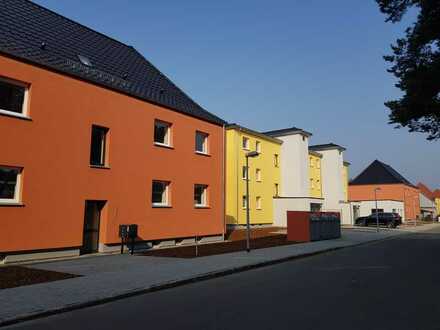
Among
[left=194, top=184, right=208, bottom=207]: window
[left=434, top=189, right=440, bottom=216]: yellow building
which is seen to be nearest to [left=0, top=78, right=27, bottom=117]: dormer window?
[left=194, top=184, right=208, bottom=207]: window

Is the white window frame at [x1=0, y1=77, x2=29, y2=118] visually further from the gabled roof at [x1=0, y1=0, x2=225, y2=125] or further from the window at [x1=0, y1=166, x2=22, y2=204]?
the window at [x1=0, y1=166, x2=22, y2=204]

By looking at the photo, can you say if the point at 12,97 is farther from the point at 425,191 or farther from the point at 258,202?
the point at 425,191

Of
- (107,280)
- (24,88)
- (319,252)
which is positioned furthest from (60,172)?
(319,252)

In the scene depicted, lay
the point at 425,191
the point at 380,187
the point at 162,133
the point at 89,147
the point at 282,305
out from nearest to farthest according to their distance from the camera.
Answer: the point at 282,305
the point at 89,147
the point at 162,133
the point at 380,187
the point at 425,191

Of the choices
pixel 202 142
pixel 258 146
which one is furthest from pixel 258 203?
pixel 202 142

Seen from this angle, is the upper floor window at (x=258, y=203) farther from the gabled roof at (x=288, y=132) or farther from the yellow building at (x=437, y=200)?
the yellow building at (x=437, y=200)

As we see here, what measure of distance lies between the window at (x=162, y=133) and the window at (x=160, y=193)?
1.94 meters

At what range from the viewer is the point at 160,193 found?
65.0 ft

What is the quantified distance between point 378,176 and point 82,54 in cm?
6299

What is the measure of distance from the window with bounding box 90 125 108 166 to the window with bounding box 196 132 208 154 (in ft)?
22.0

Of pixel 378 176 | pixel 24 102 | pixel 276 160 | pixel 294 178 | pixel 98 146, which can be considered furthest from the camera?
pixel 378 176

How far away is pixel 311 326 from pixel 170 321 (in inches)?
83.8

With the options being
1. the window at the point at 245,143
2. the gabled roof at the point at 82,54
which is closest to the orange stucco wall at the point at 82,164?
the gabled roof at the point at 82,54

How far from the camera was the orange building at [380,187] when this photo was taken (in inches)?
2662
